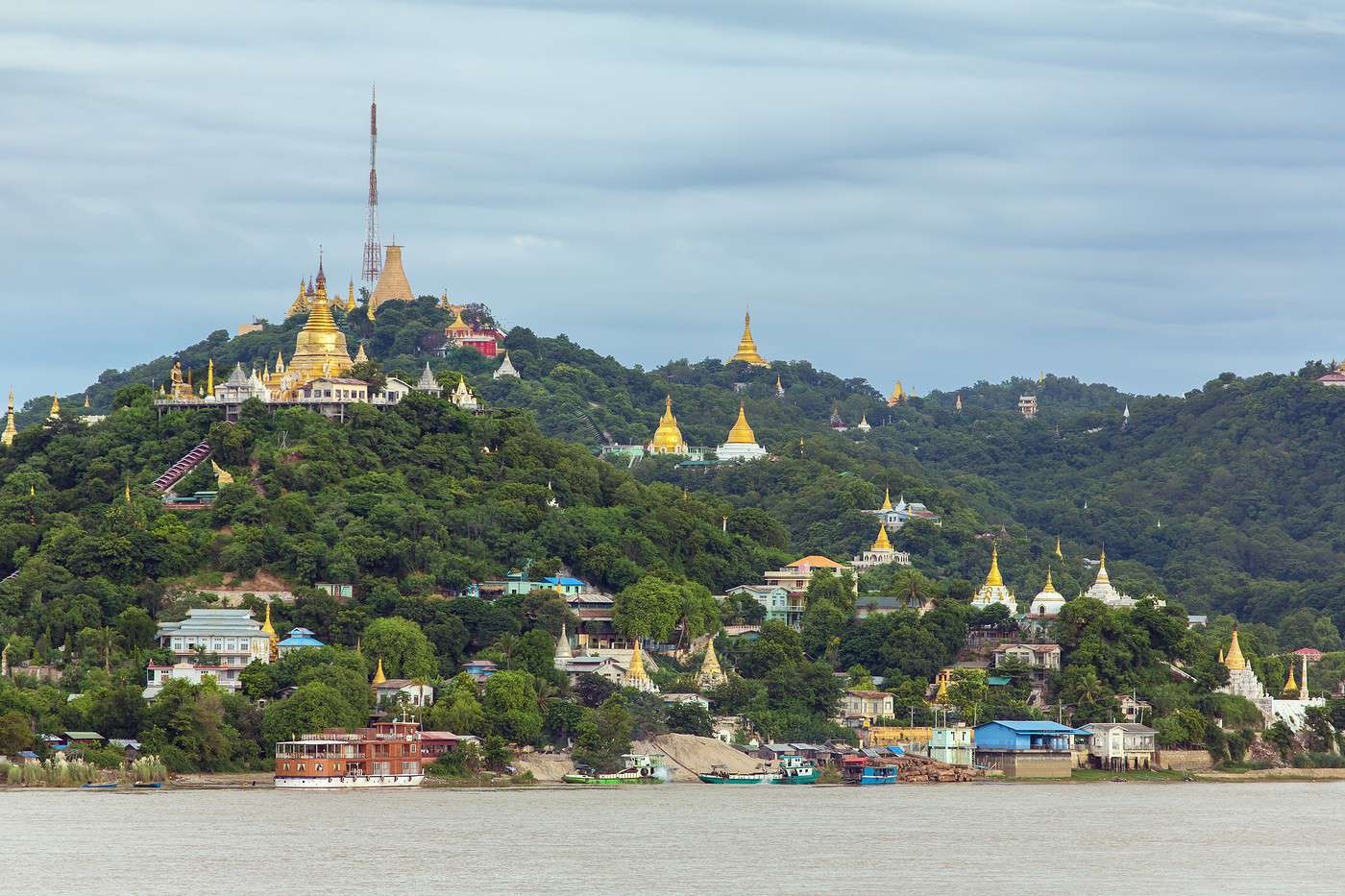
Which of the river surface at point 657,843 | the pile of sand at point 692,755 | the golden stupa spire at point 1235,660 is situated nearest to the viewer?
the river surface at point 657,843

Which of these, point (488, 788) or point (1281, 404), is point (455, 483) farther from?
point (1281, 404)

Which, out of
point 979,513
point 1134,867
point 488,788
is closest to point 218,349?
point 979,513

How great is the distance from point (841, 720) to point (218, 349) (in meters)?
72.6

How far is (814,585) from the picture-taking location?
107m

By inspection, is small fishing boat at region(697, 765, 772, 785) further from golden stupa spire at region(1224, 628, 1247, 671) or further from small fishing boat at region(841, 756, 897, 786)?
golden stupa spire at region(1224, 628, 1247, 671)

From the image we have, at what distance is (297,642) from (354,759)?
26.2ft

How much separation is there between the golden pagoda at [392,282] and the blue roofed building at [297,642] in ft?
248

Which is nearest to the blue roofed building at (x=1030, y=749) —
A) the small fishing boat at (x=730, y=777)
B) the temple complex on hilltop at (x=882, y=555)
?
the small fishing boat at (x=730, y=777)

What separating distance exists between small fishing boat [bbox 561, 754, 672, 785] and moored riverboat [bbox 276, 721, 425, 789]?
5.35 meters

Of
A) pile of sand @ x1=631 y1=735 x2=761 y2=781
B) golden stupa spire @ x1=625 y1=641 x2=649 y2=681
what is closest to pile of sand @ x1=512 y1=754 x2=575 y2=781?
pile of sand @ x1=631 y1=735 x2=761 y2=781

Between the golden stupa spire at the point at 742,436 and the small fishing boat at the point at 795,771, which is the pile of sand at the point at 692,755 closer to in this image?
the small fishing boat at the point at 795,771

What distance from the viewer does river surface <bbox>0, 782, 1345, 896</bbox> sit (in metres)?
59.7

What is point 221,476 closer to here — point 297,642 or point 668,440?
point 297,642

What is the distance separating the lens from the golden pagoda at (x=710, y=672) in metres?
94.8
